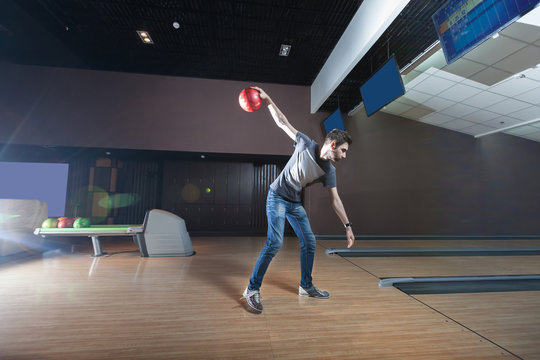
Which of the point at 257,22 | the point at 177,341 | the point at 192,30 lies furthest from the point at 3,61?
the point at 177,341

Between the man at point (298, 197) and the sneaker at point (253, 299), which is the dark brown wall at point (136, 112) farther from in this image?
the sneaker at point (253, 299)

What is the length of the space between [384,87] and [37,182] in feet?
23.7

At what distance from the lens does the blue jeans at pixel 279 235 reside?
188cm

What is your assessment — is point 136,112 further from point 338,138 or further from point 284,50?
point 338,138

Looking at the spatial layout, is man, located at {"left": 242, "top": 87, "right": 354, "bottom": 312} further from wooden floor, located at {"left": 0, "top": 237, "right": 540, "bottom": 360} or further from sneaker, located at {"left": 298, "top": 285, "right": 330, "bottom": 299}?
wooden floor, located at {"left": 0, "top": 237, "right": 540, "bottom": 360}

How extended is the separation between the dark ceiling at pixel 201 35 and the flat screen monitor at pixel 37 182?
220 cm

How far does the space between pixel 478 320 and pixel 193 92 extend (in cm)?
572

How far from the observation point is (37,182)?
5.55 meters

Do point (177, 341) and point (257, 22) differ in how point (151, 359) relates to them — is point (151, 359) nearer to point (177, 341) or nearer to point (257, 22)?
point (177, 341)

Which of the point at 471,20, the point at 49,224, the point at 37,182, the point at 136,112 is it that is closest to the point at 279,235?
the point at 471,20

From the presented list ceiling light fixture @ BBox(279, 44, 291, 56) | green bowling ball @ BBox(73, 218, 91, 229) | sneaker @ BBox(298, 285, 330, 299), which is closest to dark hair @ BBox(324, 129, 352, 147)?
sneaker @ BBox(298, 285, 330, 299)

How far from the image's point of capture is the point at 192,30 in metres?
3.94

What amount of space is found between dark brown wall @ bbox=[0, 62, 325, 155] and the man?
365 cm

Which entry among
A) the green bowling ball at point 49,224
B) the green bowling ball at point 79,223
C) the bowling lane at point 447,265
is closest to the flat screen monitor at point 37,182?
the green bowling ball at point 49,224
